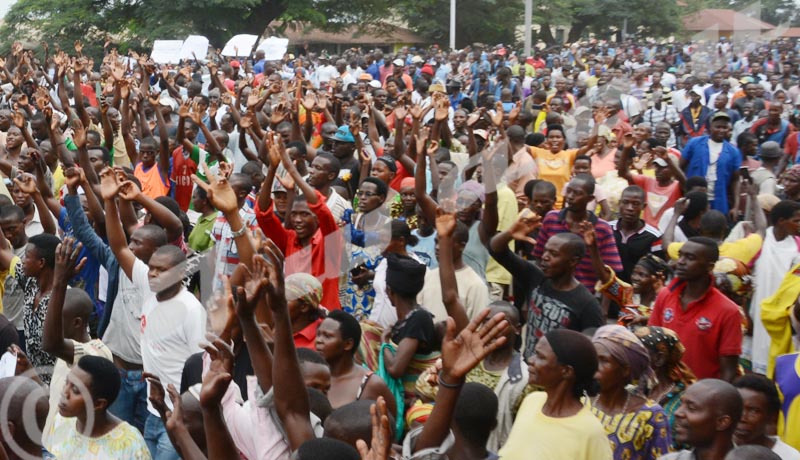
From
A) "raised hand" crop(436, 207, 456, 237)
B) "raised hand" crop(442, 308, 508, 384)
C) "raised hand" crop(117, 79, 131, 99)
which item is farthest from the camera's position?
"raised hand" crop(117, 79, 131, 99)

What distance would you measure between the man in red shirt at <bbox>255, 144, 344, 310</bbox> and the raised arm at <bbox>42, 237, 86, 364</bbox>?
1.41 metres

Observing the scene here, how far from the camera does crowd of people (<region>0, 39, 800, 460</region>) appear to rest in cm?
334

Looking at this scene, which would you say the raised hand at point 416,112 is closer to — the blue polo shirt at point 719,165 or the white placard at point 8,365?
the blue polo shirt at point 719,165

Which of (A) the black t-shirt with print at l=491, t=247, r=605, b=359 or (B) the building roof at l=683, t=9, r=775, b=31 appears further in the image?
(B) the building roof at l=683, t=9, r=775, b=31

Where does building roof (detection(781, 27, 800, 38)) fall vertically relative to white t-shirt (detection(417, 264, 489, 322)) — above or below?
below

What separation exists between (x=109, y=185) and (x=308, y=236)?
3.63 ft

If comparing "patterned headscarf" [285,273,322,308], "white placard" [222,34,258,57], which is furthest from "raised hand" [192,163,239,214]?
"white placard" [222,34,258,57]

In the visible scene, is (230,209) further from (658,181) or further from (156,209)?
(658,181)

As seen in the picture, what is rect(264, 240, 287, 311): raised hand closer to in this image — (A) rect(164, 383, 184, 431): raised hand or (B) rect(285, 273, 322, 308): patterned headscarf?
(A) rect(164, 383, 184, 431): raised hand

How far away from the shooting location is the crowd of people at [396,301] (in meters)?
3.34

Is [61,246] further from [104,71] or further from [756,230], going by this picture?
[104,71]

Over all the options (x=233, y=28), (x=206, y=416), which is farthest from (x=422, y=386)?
(x=233, y=28)

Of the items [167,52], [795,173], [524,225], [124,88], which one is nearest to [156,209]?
[524,225]

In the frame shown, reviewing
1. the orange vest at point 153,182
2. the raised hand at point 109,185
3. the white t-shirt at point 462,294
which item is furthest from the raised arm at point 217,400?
the orange vest at point 153,182
